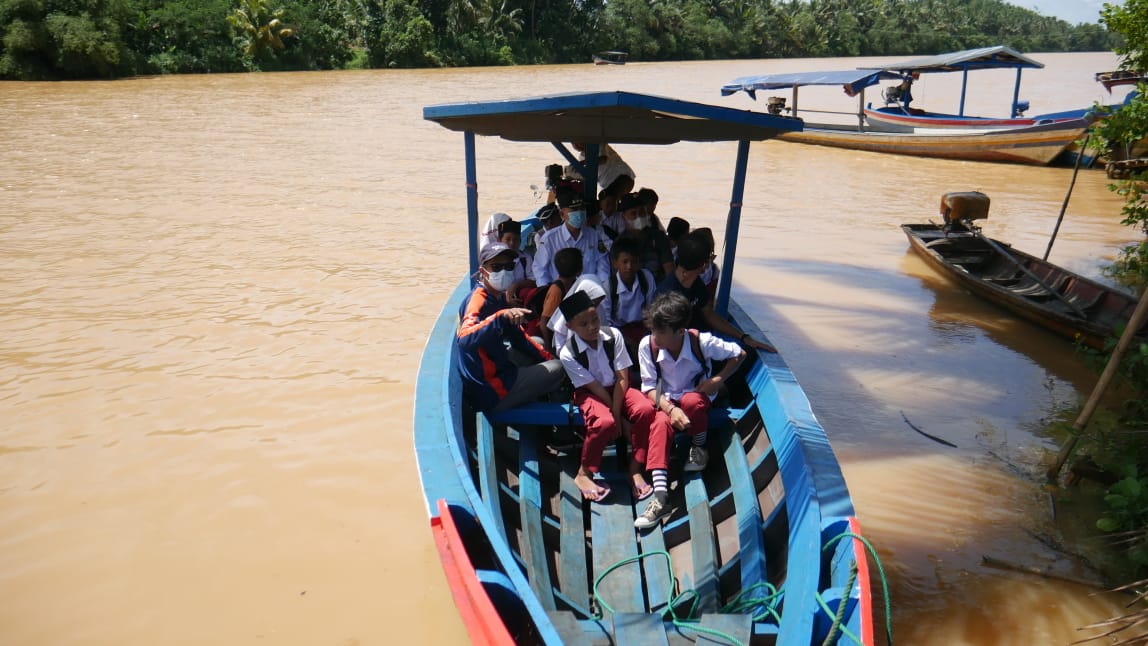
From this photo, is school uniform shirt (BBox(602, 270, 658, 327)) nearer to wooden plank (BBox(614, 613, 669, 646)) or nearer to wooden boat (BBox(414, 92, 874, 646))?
wooden boat (BBox(414, 92, 874, 646))

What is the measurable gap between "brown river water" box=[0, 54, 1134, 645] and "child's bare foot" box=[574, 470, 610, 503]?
2.50ft

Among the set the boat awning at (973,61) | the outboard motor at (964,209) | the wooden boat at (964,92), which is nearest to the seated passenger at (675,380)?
the outboard motor at (964,209)

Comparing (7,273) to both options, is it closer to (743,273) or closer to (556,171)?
(556,171)

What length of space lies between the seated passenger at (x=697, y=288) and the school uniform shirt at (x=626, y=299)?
0.25ft

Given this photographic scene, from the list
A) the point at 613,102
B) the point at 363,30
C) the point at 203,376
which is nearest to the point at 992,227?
the point at 613,102

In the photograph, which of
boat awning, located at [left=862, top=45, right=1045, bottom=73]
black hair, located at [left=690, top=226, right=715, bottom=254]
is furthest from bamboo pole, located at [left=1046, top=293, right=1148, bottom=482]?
boat awning, located at [left=862, top=45, right=1045, bottom=73]

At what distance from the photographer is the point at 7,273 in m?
7.02

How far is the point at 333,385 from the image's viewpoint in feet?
16.5

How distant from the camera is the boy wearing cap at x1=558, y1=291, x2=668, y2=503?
3084 mm

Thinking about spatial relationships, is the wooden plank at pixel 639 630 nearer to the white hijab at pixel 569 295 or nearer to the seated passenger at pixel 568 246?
the white hijab at pixel 569 295

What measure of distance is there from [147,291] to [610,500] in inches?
213

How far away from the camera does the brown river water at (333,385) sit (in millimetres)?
3221

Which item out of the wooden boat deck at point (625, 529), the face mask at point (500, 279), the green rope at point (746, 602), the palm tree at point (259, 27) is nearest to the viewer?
the green rope at point (746, 602)

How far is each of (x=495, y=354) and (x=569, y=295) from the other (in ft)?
1.38
